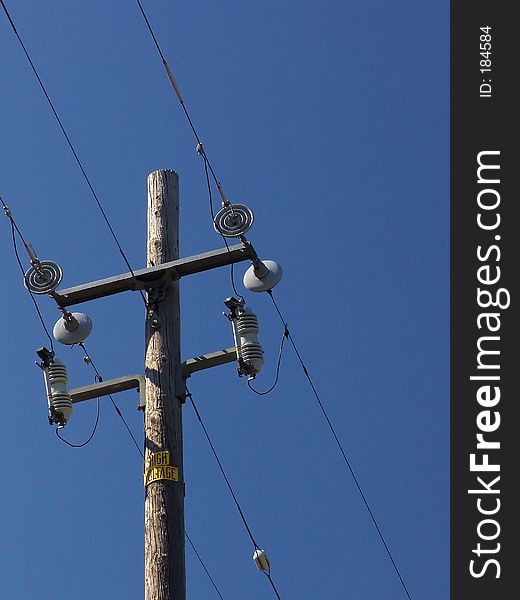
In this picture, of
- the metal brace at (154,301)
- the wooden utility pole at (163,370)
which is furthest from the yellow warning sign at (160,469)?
the metal brace at (154,301)

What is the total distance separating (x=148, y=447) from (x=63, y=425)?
85 cm

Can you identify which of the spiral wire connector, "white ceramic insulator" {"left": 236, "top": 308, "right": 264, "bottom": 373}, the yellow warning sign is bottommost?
the yellow warning sign

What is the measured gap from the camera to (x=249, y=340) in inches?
404

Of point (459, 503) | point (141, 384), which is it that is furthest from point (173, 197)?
point (459, 503)

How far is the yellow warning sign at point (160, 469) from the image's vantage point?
31.1 ft

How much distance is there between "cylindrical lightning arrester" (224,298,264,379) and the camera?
1015 centimetres

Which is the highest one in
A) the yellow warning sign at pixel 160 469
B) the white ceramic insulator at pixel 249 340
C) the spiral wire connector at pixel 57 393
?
the white ceramic insulator at pixel 249 340

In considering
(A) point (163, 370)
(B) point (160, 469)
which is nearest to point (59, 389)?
(A) point (163, 370)

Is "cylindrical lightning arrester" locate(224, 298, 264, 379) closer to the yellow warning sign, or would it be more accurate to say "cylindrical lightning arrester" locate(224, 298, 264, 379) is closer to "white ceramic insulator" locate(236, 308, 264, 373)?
"white ceramic insulator" locate(236, 308, 264, 373)

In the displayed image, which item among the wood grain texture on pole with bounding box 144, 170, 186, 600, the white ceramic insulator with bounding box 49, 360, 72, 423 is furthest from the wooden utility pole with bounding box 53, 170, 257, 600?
the white ceramic insulator with bounding box 49, 360, 72, 423

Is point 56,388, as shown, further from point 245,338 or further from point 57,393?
point 245,338

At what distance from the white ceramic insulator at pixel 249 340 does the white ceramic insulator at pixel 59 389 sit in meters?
1.35

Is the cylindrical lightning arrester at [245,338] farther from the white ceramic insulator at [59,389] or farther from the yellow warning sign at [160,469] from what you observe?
the white ceramic insulator at [59,389]

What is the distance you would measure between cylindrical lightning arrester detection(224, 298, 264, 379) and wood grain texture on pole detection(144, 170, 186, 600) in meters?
0.44
